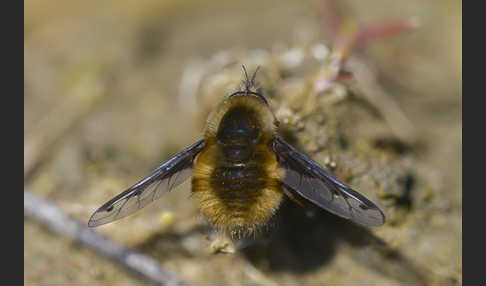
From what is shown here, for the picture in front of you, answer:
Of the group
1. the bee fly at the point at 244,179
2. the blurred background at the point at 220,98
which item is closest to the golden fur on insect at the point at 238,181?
the bee fly at the point at 244,179

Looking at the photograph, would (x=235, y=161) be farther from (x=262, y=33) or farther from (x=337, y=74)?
(x=262, y=33)

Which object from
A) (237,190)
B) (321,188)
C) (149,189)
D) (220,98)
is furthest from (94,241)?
(321,188)

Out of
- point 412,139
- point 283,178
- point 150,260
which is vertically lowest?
point 150,260

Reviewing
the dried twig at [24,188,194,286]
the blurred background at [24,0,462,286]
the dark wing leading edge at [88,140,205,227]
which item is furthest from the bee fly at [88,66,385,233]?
the dried twig at [24,188,194,286]

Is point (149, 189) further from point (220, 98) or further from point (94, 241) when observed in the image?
point (220, 98)

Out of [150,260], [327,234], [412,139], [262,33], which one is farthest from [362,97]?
[150,260]

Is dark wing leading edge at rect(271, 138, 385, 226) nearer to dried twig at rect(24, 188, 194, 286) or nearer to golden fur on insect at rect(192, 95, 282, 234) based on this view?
golden fur on insect at rect(192, 95, 282, 234)

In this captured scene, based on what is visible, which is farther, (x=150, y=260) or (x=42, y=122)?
(x=42, y=122)
